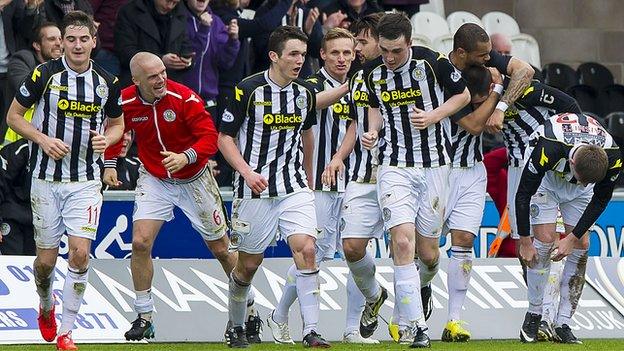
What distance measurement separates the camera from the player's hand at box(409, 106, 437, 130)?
1098 centimetres

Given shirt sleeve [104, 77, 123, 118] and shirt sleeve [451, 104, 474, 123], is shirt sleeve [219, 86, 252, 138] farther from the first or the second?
shirt sleeve [451, 104, 474, 123]

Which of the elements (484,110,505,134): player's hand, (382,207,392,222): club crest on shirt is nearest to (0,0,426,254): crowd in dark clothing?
(484,110,505,134): player's hand

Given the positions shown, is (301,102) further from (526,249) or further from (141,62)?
(526,249)

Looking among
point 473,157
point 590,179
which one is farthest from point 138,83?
point 590,179

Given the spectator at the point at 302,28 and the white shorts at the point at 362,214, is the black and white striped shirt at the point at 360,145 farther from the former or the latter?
the spectator at the point at 302,28

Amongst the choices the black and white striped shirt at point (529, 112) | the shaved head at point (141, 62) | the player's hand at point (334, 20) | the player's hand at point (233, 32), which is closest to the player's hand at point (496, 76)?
the black and white striped shirt at point (529, 112)

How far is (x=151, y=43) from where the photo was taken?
48.3ft

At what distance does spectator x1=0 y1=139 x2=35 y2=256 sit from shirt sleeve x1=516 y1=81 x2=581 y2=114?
4.26 meters

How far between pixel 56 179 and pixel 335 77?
2.58 metres

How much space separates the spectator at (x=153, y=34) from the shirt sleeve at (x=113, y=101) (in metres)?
3.32

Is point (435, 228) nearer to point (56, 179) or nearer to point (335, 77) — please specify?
point (335, 77)

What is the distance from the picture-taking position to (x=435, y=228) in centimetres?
1134

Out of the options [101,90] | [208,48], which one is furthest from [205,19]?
[101,90]

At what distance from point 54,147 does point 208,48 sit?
4.70 meters
